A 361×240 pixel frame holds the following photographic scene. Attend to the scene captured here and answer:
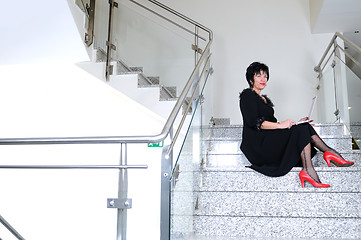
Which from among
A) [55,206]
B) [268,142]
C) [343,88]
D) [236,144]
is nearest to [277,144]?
[268,142]

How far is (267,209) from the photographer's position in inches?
100

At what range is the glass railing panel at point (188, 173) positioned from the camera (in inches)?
72.8

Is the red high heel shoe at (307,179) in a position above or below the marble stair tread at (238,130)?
below

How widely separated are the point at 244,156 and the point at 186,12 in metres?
3.24

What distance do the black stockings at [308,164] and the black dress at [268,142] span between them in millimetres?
33

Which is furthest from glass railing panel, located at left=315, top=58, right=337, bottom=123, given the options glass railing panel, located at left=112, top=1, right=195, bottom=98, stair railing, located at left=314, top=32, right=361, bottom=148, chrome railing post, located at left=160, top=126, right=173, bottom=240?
chrome railing post, located at left=160, top=126, right=173, bottom=240

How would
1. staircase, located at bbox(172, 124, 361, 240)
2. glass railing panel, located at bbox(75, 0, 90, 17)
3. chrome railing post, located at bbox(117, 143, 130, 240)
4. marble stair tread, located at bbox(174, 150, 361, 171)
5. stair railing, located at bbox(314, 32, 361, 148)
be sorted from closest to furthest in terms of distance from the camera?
1. chrome railing post, located at bbox(117, 143, 130, 240)
2. staircase, located at bbox(172, 124, 361, 240)
3. marble stair tread, located at bbox(174, 150, 361, 171)
4. stair railing, located at bbox(314, 32, 361, 148)
5. glass railing panel, located at bbox(75, 0, 90, 17)

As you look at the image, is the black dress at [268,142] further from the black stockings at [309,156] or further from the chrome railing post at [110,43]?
the chrome railing post at [110,43]

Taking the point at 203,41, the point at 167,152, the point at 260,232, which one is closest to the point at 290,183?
the point at 260,232

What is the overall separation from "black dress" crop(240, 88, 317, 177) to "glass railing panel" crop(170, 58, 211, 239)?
1.24ft

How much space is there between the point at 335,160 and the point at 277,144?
0.44 meters

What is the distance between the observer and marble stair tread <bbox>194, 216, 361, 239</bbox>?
231 cm

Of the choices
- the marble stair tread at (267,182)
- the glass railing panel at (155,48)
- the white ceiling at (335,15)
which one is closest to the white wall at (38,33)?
the glass railing panel at (155,48)

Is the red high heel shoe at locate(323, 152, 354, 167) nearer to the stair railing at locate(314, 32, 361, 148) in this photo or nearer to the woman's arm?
the woman's arm
